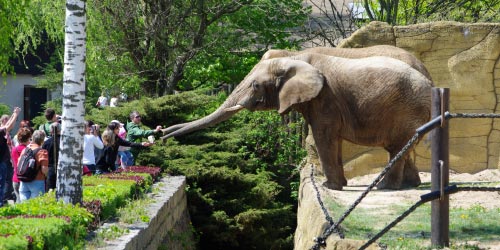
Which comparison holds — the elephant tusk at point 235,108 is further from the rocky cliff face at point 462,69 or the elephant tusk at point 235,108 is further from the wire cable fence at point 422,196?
the wire cable fence at point 422,196

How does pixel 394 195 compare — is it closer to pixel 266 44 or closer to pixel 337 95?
pixel 337 95

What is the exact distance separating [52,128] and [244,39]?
11.1 metres

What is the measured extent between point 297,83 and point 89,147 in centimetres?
369

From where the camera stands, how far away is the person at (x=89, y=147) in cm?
1481

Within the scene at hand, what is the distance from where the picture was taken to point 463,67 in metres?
16.4

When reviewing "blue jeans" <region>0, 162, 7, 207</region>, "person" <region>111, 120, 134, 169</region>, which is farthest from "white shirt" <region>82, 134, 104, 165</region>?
"person" <region>111, 120, 134, 169</region>

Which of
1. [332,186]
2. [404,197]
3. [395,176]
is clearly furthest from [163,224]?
[395,176]

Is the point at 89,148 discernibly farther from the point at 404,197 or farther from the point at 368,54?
the point at 404,197

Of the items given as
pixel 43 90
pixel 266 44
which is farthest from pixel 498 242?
pixel 43 90

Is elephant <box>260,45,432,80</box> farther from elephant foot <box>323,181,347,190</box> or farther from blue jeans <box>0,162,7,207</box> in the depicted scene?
blue jeans <box>0,162,7,207</box>

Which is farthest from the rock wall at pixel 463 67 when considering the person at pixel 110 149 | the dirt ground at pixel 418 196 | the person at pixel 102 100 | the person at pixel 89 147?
the person at pixel 102 100

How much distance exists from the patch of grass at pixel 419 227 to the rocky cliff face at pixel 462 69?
18.5 feet

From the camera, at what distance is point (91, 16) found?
68.7 feet

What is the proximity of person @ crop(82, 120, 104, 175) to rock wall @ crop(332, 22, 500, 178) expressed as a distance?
463cm
